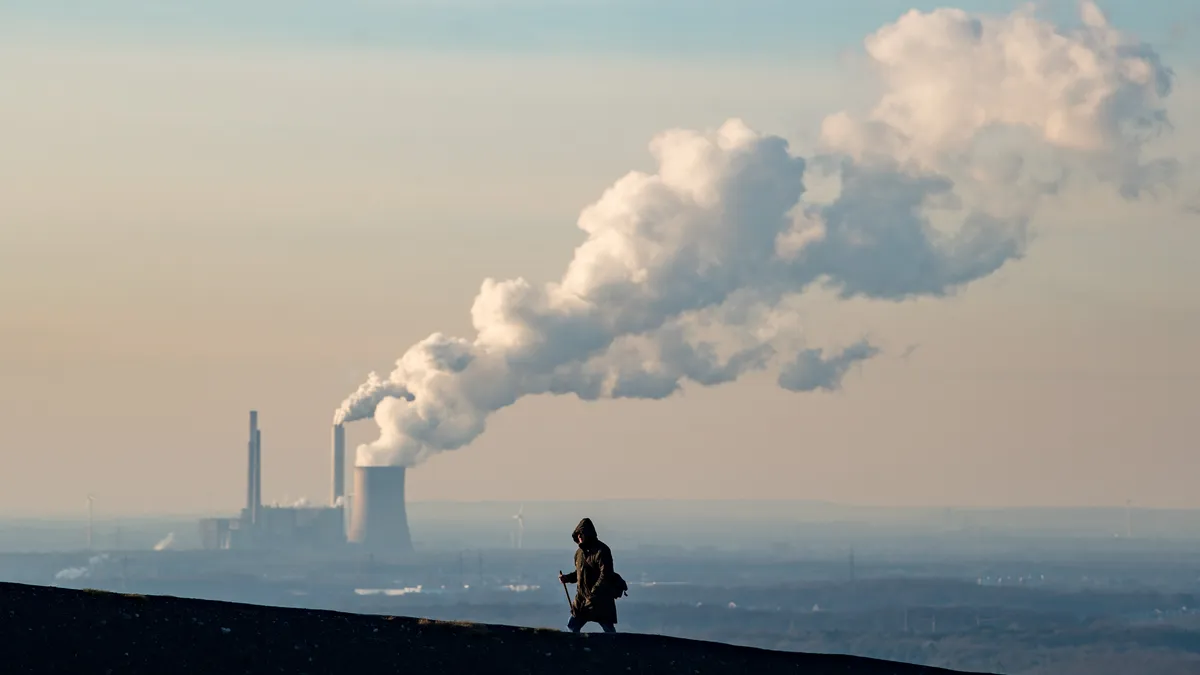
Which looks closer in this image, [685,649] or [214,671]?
[214,671]

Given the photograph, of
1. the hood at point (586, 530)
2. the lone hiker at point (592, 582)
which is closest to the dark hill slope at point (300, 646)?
the lone hiker at point (592, 582)

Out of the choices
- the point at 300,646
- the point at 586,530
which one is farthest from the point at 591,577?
the point at 300,646

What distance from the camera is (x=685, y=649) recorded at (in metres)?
29.6

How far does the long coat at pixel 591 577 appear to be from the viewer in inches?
1148

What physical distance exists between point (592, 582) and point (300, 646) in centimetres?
418

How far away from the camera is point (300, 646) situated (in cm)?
2831

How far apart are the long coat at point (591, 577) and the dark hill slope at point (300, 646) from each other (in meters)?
0.39

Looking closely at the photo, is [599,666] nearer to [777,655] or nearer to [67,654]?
[777,655]

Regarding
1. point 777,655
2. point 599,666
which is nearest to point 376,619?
point 599,666

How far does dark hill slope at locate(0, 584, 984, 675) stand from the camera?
2731cm

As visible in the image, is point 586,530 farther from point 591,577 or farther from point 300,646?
point 300,646

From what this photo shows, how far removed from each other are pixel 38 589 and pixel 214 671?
13.7ft

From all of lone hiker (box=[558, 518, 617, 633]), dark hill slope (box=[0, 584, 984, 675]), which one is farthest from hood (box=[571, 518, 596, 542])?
dark hill slope (box=[0, 584, 984, 675])

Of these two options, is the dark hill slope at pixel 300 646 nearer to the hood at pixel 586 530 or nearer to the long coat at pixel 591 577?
the long coat at pixel 591 577
